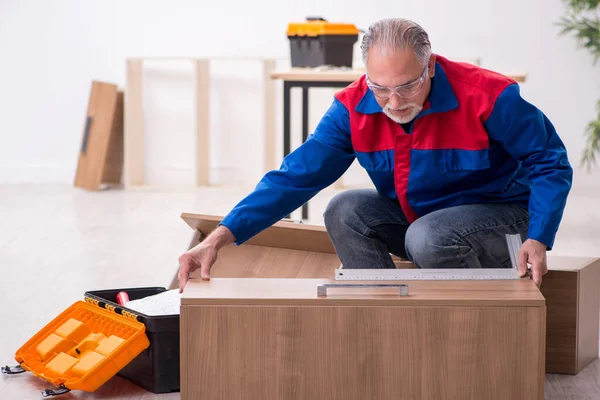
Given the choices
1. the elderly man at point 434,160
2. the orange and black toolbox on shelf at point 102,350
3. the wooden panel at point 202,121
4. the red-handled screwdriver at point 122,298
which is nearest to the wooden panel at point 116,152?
the wooden panel at point 202,121

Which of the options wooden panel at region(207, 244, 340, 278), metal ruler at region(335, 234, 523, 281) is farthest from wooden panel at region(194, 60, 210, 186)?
metal ruler at region(335, 234, 523, 281)

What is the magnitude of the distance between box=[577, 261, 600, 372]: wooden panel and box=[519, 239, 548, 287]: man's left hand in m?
0.36

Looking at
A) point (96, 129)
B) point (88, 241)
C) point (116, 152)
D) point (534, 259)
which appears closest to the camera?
point (534, 259)

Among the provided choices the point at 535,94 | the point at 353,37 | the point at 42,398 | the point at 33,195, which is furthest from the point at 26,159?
the point at 42,398

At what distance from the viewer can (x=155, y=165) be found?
554cm

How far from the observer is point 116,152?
5.53 metres

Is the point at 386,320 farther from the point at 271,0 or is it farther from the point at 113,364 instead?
the point at 271,0

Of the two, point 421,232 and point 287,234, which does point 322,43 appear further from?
point 421,232

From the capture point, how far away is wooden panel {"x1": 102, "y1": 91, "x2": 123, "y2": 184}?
5.46 metres

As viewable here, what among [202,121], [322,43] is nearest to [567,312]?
[322,43]

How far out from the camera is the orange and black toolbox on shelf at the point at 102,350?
1887 mm

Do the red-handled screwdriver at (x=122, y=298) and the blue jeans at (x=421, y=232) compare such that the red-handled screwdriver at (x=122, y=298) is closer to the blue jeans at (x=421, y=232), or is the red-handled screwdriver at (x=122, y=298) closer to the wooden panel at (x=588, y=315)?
the blue jeans at (x=421, y=232)

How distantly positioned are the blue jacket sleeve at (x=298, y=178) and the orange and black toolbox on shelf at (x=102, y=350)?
0.85 feet

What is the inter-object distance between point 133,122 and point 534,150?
3.86 meters
